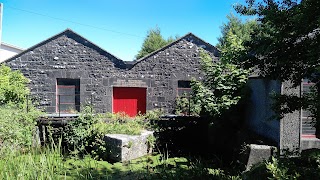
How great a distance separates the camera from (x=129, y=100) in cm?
1327

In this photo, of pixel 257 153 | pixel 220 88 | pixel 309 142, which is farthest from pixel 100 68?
pixel 309 142

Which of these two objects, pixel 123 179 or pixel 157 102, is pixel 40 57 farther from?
pixel 123 179

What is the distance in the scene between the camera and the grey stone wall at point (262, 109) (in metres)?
6.62

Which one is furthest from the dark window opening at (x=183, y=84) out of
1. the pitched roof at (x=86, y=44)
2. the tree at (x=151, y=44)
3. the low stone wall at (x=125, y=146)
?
the tree at (x=151, y=44)

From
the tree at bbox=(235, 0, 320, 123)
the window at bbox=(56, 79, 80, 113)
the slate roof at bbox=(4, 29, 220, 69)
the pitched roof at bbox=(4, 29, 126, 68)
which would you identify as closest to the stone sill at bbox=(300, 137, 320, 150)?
the tree at bbox=(235, 0, 320, 123)

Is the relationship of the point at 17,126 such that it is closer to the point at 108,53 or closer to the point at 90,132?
the point at 90,132

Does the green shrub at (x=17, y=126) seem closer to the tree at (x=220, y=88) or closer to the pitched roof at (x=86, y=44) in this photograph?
the pitched roof at (x=86, y=44)

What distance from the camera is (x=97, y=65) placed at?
42.2 ft

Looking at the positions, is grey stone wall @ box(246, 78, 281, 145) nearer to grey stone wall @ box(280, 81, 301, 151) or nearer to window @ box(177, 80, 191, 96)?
grey stone wall @ box(280, 81, 301, 151)

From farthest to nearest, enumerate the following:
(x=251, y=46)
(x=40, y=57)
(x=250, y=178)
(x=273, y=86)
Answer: (x=40, y=57)
(x=273, y=86)
(x=251, y=46)
(x=250, y=178)

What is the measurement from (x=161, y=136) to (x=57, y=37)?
737cm

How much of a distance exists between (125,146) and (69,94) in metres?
6.47

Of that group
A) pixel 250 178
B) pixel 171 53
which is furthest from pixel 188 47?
pixel 250 178

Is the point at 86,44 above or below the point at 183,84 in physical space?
above
